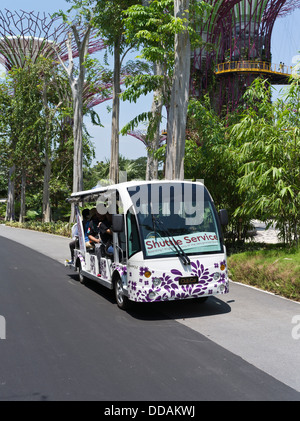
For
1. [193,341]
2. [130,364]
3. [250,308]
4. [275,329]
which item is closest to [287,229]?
[250,308]

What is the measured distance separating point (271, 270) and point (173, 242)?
119 inches

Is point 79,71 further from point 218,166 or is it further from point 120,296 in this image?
point 120,296

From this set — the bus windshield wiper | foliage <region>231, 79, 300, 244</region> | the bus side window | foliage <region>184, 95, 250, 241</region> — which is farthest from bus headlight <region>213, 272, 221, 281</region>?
foliage <region>184, 95, 250, 241</region>

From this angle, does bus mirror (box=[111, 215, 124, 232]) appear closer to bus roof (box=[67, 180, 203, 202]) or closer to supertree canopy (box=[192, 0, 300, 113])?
bus roof (box=[67, 180, 203, 202])

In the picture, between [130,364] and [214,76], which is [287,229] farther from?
[214,76]

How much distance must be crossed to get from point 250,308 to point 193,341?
2.29 m

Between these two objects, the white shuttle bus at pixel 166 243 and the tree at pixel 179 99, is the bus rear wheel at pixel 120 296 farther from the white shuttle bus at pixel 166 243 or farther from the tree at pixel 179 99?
the tree at pixel 179 99

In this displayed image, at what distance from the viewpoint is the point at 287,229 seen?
37.6ft

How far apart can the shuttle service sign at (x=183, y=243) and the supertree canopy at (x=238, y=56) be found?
3520 centimetres

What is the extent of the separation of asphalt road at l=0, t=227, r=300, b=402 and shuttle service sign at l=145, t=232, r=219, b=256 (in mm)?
1178

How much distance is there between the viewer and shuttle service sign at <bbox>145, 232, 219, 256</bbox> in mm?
7695

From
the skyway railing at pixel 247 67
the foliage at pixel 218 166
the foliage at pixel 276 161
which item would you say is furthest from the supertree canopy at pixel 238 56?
the foliage at pixel 276 161

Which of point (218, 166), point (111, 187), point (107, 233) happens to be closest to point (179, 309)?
point (107, 233)
